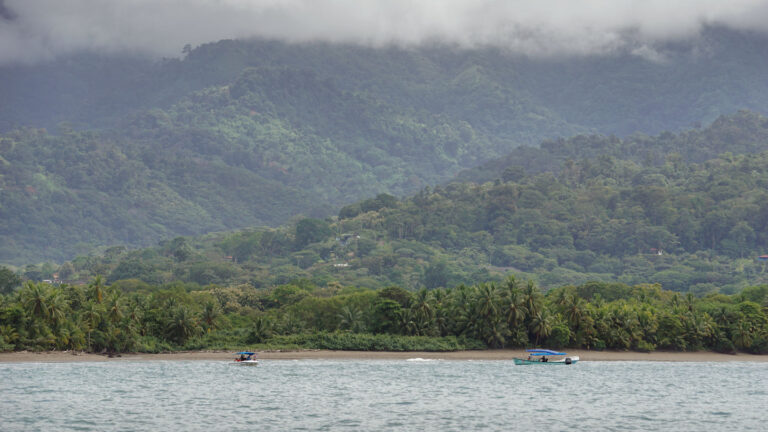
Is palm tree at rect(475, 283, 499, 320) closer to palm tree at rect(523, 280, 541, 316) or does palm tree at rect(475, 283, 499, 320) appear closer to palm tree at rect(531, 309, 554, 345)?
palm tree at rect(523, 280, 541, 316)

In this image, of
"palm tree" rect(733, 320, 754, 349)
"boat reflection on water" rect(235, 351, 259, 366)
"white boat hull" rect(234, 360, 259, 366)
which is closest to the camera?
"white boat hull" rect(234, 360, 259, 366)

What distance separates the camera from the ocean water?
81.9 metres

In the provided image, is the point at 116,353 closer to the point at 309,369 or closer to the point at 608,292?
the point at 309,369

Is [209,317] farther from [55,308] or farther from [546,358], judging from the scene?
[546,358]

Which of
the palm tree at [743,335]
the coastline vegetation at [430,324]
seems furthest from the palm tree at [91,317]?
the palm tree at [743,335]

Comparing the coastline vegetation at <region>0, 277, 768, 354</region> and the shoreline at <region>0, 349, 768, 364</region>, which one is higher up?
the coastline vegetation at <region>0, 277, 768, 354</region>

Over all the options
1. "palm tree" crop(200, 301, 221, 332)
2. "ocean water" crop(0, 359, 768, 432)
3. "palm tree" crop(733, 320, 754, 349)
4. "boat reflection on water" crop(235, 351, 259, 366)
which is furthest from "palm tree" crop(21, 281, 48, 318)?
"palm tree" crop(733, 320, 754, 349)

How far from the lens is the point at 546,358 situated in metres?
137

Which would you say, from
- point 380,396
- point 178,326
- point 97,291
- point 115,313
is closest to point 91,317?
point 115,313

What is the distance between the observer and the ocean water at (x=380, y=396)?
81.9 metres

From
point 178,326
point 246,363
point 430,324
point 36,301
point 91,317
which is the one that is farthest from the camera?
point 430,324

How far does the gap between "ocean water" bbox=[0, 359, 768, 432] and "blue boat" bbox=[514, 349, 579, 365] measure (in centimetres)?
182

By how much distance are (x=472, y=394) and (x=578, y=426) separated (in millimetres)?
23534

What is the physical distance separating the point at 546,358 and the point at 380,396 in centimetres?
4420
